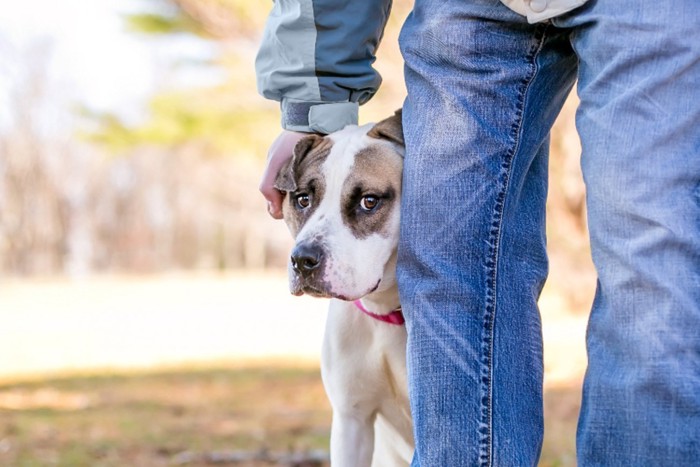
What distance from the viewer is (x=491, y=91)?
171 cm

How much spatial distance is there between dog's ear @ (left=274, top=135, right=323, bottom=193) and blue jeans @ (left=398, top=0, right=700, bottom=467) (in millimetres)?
492

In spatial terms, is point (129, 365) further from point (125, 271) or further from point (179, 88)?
point (125, 271)

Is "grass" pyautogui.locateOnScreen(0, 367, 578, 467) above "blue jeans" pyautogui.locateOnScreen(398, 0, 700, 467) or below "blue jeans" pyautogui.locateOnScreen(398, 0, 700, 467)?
below

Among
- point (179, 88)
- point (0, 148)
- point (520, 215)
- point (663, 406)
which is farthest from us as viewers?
point (0, 148)

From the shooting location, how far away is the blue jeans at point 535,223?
1.39 metres

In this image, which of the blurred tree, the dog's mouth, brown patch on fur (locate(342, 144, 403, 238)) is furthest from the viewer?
the blurred tree

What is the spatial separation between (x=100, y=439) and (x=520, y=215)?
3.16 metres

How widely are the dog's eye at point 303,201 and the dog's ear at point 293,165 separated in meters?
0.04

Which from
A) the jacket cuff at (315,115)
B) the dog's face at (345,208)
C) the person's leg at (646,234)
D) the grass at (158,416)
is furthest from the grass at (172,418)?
the person's leg at (646,234)

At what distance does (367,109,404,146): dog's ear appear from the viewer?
7.84 feet

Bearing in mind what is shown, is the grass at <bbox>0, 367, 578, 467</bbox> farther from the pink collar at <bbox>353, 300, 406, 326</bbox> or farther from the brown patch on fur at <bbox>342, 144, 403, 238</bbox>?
the brown patch on fur at <bbox>342, 144, 403, 238</bbox>

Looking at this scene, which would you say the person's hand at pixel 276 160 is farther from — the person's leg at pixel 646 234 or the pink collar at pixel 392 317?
the person's leg at pixel 646 234

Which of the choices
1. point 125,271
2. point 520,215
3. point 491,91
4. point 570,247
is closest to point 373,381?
point 520,215

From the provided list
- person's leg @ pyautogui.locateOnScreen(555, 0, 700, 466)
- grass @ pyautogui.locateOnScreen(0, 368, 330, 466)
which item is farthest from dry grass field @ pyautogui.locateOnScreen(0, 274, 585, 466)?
person's leg @ pyautogui.locateOnScreen(555, 0, 700, 466)
